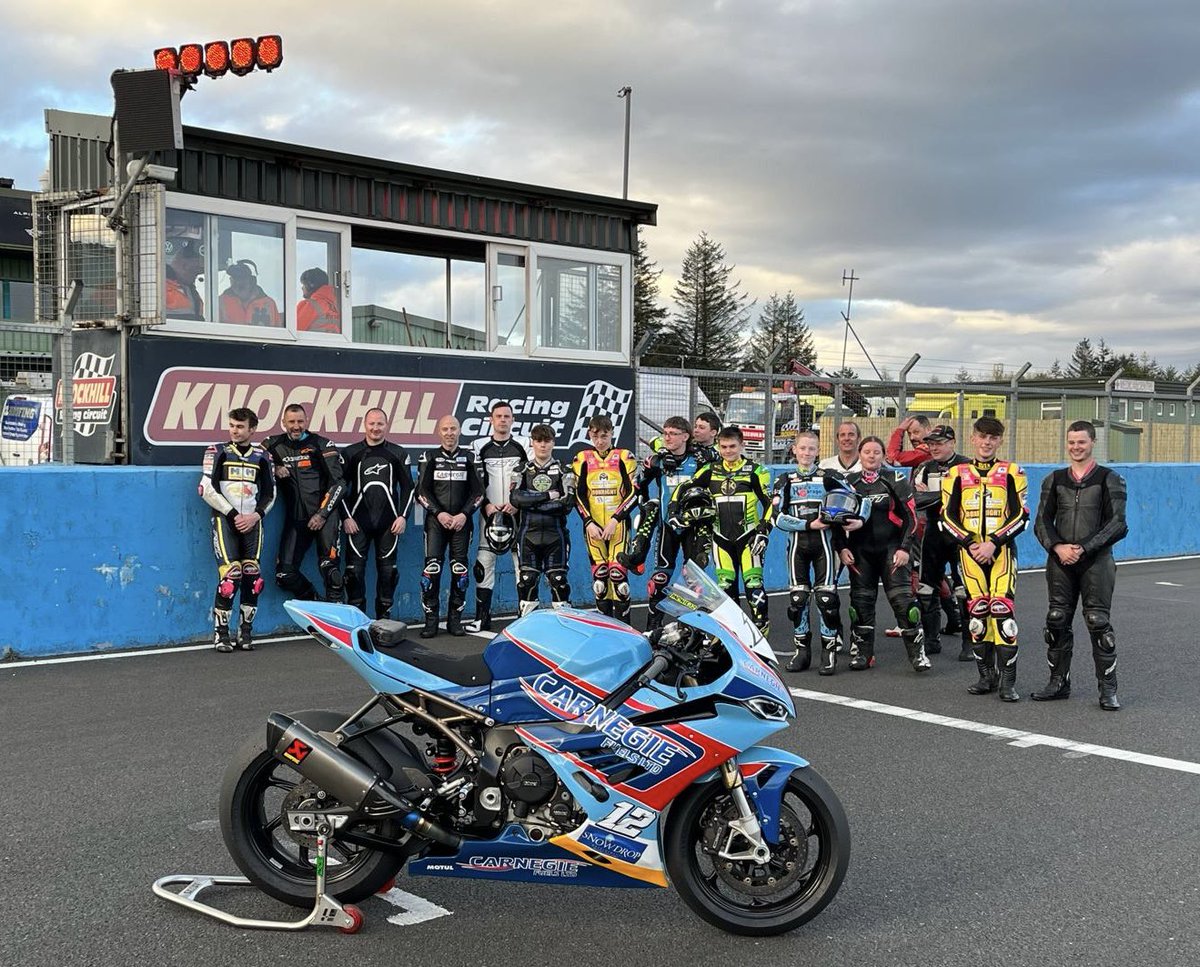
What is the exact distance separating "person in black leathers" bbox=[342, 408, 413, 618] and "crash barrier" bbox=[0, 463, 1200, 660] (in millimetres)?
607

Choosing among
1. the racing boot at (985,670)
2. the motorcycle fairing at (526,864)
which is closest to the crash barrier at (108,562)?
the racing boot at (985,670)

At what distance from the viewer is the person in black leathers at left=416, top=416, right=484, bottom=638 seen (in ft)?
32.7

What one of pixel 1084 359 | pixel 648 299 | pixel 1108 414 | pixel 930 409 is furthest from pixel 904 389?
pixel 1084 359

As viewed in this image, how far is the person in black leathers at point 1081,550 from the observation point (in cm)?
754

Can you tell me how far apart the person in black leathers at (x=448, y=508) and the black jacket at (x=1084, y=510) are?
477 cm

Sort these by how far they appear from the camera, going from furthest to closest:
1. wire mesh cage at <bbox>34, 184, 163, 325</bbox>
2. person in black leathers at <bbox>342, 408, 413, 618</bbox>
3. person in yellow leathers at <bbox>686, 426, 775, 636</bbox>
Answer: wire mesh cage at <bbox>34, 184, 163, 325</bbox>, person in black leathers at <bbox>342, 408, 413, 618</bbox>, person in yellow leathers at <bbox>686, 426, 775, 636</bbox>

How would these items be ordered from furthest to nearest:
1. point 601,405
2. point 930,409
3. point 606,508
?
point 930,409, point 601,405, point 606,508

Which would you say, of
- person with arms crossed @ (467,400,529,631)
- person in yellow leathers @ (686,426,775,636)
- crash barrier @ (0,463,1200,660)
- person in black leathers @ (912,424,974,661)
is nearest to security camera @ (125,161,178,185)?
crash barrier @ (0,463,1200,660)

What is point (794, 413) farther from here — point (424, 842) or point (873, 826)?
point (424, 842)

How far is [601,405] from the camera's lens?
13.2 meters

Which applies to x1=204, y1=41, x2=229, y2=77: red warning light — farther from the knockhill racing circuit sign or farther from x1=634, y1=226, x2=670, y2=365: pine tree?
x1=634, y1=226, x2=670, y2=365: pine tree

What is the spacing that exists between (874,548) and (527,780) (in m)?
5.63

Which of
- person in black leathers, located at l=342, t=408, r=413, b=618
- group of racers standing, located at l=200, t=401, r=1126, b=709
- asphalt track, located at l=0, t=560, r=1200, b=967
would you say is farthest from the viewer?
person in black leathers, located at l=342, t=408, r=413, b=618

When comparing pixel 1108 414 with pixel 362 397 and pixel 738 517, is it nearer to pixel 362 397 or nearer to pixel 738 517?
pixel 738 517
